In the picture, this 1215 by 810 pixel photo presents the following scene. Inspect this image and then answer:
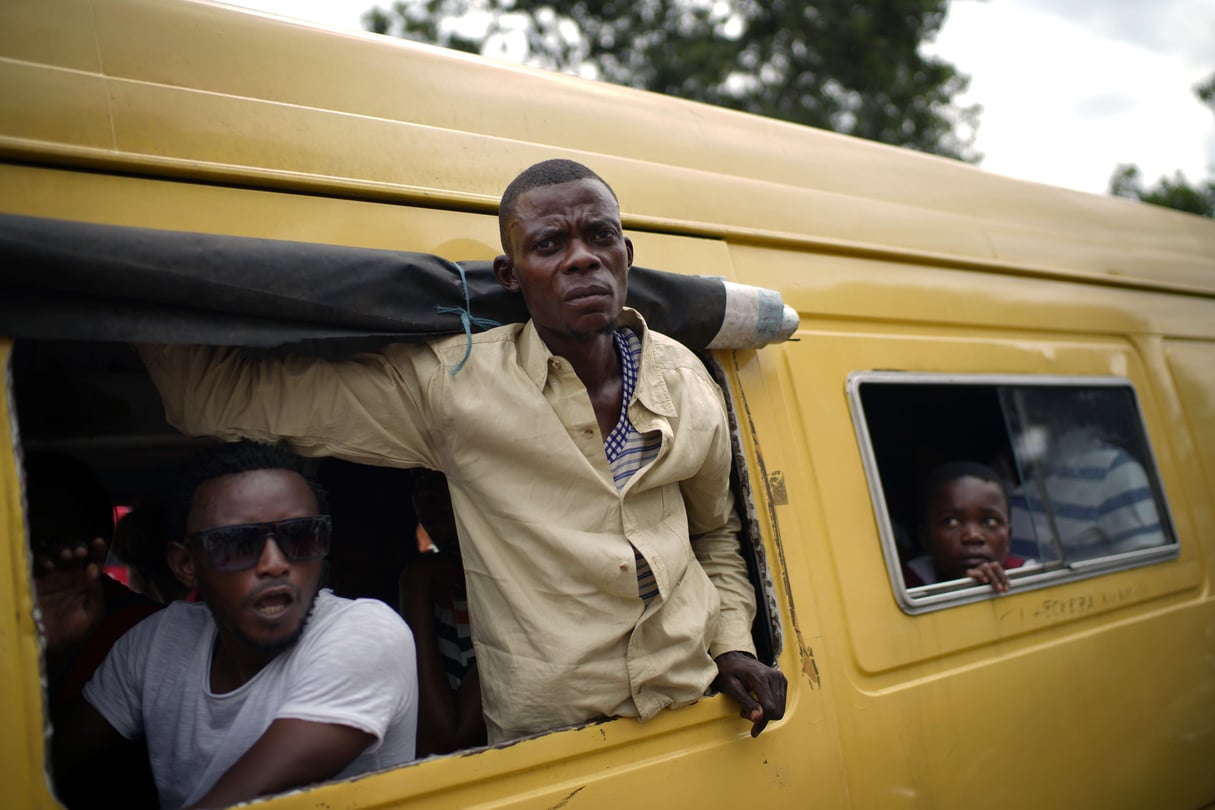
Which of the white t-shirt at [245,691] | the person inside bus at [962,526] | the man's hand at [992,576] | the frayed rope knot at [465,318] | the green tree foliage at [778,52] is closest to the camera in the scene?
the white t-shirt at [245,691]

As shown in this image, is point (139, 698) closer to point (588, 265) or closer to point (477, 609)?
point (477, 609)

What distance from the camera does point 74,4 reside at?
1.57m

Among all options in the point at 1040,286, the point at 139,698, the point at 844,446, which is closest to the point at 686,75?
the point at 1040,286

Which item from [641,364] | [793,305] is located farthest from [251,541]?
[793,305]

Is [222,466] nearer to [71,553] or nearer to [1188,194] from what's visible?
[71,553]

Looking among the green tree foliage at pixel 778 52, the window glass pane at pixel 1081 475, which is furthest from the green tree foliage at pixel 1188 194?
the window glass pane at pixel 1081 475

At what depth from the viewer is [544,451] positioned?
174 cm

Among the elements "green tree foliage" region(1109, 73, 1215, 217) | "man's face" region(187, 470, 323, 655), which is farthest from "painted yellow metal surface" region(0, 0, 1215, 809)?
"green tree foliage" region(1109, 73, 1215, 217)

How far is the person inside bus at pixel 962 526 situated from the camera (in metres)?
2.86

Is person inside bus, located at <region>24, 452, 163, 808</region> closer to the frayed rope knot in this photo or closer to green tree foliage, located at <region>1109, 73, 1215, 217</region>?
the frayed rope knot

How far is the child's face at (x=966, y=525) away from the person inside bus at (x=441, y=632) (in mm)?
1627

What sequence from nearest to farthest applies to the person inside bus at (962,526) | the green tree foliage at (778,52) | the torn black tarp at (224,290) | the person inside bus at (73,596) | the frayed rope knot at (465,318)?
the torn black tarp at (224,290) < the person inside bus at (73,596) < the frayed rope knot at (465,318) < the person inside bus at (962,526) < the green tree foliage at (778,52)

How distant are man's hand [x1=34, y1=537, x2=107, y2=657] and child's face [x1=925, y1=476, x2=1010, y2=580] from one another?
2.40m

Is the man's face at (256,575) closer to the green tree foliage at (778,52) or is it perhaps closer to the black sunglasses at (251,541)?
the black sunglasses at (251,541)
